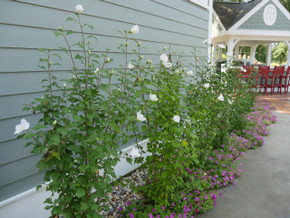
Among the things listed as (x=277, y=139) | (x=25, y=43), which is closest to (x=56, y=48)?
(x=25, y=43)

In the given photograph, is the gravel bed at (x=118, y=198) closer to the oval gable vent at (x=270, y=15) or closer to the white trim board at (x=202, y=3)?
the white trim board at (x=202, y=3)

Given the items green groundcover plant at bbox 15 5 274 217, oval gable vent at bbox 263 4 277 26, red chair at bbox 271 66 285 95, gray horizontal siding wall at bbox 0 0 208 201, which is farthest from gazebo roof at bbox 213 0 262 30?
gray horizontal siding wall at bbox 0 0 208 201

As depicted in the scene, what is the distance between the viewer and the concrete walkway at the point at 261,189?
241 centimetres

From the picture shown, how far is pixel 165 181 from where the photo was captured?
2.15 meters

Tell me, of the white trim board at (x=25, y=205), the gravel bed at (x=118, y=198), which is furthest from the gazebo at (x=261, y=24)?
the white trim board at (x=25, y=205)

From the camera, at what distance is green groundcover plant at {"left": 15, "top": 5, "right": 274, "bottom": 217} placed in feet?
4.95

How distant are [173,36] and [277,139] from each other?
2930 mm

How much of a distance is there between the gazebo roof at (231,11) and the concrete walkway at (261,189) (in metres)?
8.74

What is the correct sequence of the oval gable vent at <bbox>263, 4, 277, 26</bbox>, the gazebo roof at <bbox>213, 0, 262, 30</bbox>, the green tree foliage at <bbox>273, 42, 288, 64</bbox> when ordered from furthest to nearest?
1. the green tree foliage at <bbox>273, 42, 288, 64</bbox>
2. the gazebo roof at <bbox>213, 0, 262, 30</bbox>
3. the oval gable vent at <bbox>263, 4, 277, 26</bbox>

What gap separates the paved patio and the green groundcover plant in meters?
0.14

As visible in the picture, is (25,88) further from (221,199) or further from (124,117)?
(221,199)

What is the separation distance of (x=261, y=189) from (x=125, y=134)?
2.07m

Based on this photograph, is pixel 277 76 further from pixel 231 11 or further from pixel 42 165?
pixel 42 165

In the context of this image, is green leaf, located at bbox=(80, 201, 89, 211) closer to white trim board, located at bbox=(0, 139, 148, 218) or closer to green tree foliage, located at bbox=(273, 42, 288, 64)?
white trim board, located at bbox=(0, 139, 148, 218)
